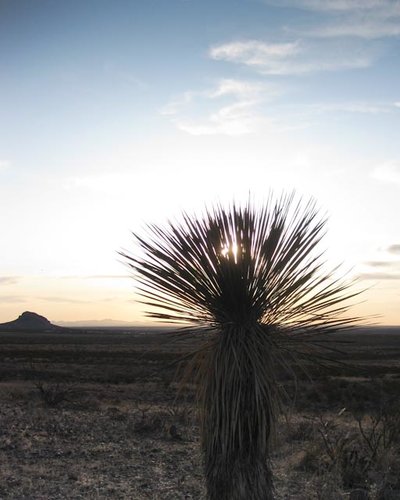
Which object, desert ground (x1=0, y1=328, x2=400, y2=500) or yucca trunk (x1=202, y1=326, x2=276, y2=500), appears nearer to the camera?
yucca trunk (x1=202, y1=326, x2=276, y2=500)

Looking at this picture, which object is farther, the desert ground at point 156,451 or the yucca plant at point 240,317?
the desert ground at point 156,451

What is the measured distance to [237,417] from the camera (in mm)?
4688

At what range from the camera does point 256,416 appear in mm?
4809

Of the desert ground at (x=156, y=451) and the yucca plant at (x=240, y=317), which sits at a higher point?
the yucca plant at (x=240, y=317)

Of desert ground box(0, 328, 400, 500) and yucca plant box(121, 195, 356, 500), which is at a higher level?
yucca plant box(121, 195, 356, 500)

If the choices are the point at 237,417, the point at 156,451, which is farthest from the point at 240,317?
the point at 156,451

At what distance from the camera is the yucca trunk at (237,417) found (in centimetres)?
471

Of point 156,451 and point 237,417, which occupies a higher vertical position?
point 237,417

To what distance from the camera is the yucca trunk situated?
4711 millimetres

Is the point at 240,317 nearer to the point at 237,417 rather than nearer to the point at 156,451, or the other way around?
the point at 237,417

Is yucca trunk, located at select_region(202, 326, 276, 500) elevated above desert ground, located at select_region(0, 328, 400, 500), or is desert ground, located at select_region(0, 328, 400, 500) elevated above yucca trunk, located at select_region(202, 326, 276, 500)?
yucca trunk, located at select_region(202, 326, 276, 500)

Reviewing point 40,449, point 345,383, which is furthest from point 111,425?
point 345,383

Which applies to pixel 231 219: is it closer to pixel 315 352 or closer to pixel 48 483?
pixel 315 352

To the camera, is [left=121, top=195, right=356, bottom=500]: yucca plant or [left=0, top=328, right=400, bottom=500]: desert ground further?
[left=0, top=328, right=400, bottom=500]: desert ground
